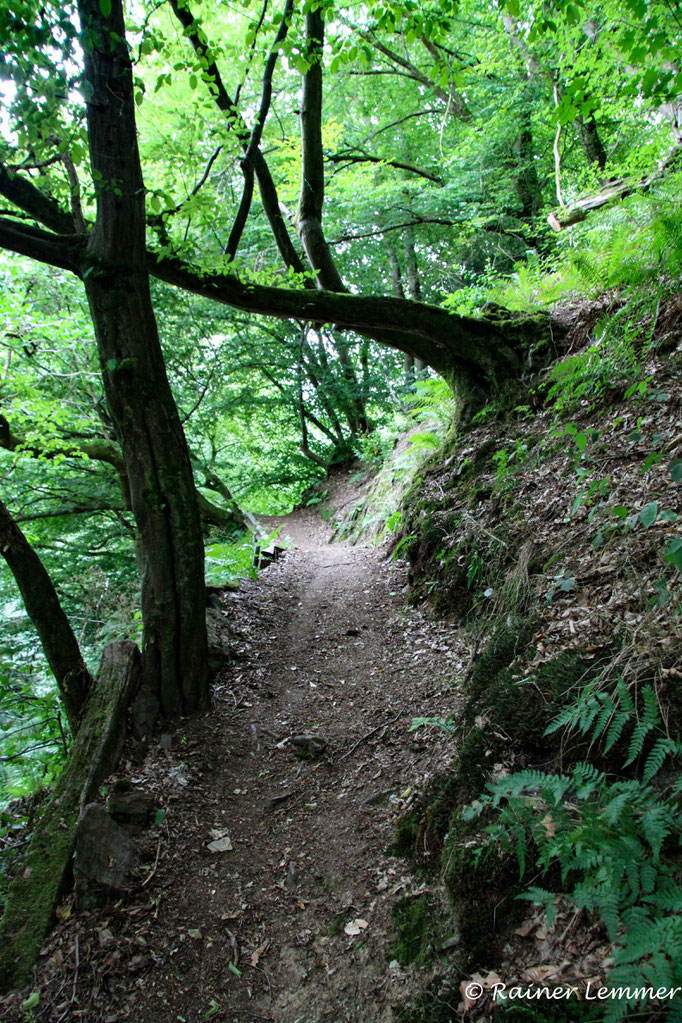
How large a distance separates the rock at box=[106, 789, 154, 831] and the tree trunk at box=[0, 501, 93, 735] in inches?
34.0

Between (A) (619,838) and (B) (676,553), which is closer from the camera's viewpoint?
(A) (619,838)

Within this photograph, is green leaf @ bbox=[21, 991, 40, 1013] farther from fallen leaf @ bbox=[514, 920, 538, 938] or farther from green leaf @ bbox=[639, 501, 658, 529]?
green leaf @ bbox=[639, 501, 658, 529]

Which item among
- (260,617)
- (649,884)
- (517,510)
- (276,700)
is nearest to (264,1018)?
(649,884)

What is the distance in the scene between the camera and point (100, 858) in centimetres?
309

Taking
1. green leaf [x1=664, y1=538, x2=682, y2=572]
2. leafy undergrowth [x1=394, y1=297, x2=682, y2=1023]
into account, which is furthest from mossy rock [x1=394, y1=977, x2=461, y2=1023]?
green leaf [x1=664, y1=538, x2=682, y2=572]

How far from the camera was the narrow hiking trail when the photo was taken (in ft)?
8.21

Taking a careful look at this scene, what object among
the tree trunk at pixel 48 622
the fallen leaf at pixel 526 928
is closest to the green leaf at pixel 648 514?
the fallen leaf at pixel 526 928

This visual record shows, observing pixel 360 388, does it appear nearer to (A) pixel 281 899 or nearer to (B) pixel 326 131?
(B) pixel 326 131

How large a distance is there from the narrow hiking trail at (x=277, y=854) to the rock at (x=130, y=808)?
0.36 feet

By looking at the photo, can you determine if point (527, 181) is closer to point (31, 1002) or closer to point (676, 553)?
point (676, 553)

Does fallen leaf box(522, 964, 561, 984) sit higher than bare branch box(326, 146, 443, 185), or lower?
lower

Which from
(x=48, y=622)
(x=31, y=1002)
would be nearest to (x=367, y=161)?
(x=48, y=622)

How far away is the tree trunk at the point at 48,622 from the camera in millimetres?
4125

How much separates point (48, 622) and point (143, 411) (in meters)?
1.78
